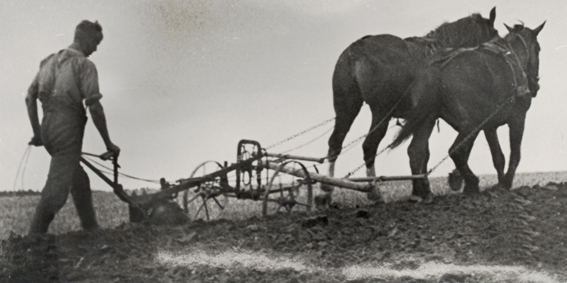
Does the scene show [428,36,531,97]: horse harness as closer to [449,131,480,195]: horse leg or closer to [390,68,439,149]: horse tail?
[390,68,439,149]: horse tail

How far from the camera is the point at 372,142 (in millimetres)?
7781

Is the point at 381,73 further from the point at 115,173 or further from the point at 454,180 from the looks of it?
the point at 115,173

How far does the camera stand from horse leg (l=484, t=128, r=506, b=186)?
808cm

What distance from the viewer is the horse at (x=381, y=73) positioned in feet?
24.1

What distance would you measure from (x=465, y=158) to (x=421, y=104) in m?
0.98

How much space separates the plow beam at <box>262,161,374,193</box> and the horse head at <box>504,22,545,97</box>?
11.0 feet

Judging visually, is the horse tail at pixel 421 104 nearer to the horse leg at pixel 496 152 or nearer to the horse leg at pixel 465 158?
the horse leg at pixel 465 158

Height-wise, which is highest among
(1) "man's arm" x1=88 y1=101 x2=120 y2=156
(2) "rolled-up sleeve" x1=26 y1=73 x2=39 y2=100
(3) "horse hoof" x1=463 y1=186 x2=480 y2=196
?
(2) "rolled-up sleeve" x1=26 y1=73 x2=39 y2=100

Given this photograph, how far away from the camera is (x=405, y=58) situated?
7395 mm

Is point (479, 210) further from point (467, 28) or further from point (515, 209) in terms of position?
point (467, 28)

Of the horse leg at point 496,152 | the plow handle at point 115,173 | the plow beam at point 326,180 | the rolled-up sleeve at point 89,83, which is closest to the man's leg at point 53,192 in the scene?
the plow handle at point 115,173

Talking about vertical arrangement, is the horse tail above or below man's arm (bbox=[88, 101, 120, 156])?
above

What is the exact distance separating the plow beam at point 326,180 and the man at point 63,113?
1907 millimetres

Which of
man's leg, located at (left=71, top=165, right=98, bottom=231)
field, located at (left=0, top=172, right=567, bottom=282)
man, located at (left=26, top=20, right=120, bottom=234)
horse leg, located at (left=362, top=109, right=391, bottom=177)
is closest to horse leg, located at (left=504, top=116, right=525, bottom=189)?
field, located at (left=0, top=172, right=567, bottom=282)
